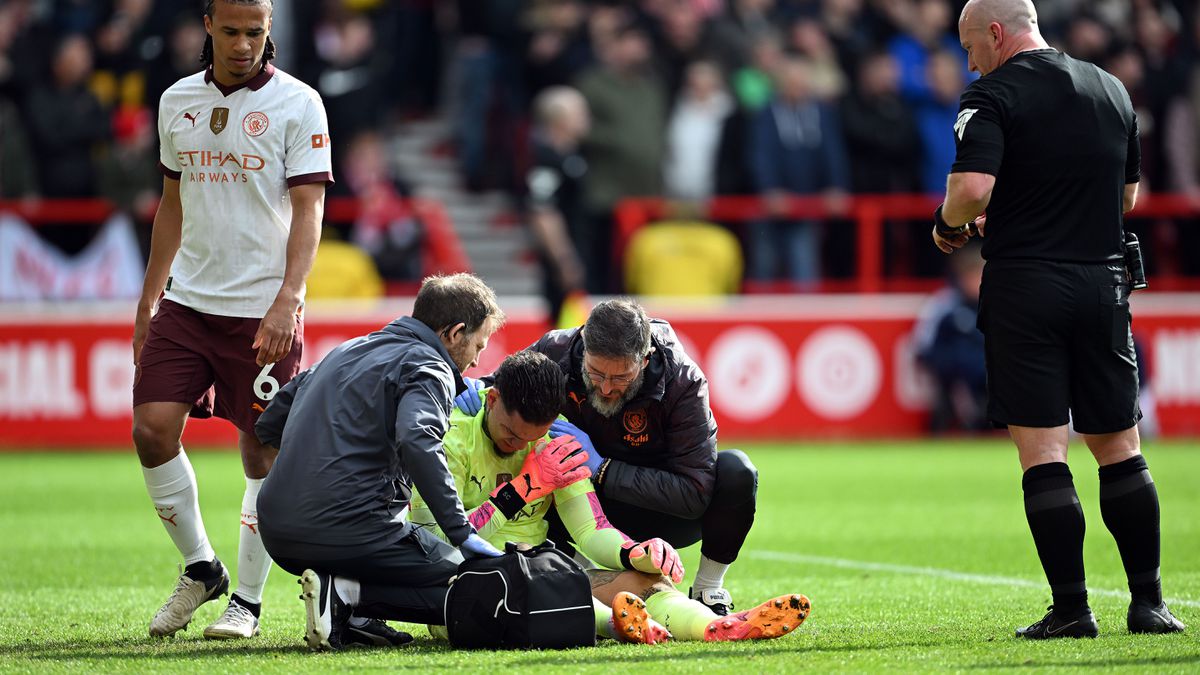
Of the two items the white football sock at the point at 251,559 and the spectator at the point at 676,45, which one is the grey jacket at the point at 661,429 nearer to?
the white football sock at the point at 251,559

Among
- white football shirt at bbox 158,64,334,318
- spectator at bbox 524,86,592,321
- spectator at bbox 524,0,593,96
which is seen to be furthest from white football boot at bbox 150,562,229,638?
spectator at bbox 524,0,593,96

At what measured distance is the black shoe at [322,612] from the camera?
5789 millimetres

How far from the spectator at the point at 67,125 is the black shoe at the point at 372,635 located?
11.1m

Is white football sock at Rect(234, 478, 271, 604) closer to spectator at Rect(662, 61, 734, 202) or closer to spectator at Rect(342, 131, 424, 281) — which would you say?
spectator at Rect(342, 131, 424, 281)

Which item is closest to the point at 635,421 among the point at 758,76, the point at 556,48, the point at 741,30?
the point at 556,48

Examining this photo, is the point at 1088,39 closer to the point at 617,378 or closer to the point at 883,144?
the point at 883,144

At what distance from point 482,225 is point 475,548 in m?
12.7

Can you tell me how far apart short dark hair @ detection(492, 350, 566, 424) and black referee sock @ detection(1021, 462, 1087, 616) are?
66.6 inches

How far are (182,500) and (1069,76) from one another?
12.2ft

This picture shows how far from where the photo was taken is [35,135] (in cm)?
1600

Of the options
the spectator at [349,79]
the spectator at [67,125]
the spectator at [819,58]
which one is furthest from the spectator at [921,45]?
the spectator at [67,125]

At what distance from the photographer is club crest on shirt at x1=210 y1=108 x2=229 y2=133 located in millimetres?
6425

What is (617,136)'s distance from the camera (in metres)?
16.9

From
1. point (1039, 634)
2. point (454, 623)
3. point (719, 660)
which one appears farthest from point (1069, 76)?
point (454, 623)
